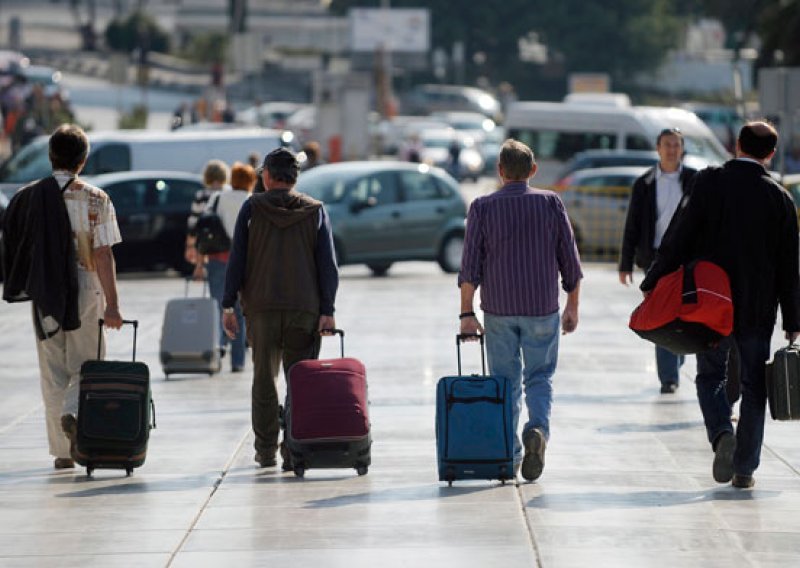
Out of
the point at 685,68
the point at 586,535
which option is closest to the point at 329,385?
the point at 586,535

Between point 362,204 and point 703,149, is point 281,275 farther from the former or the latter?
point 703,149

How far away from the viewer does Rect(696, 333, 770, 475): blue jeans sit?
9.98m

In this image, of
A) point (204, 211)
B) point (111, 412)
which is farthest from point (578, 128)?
point (111, 412)

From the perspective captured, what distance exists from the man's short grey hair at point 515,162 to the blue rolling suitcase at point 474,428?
2.66 feet

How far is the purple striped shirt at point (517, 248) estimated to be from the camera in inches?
406

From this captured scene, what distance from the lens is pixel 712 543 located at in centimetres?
874

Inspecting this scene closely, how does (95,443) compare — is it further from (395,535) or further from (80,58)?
(80,58)

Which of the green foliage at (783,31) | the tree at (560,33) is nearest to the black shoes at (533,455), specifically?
the green foliage at (783,31)

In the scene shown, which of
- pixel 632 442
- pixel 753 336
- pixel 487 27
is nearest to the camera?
pixel 753 336

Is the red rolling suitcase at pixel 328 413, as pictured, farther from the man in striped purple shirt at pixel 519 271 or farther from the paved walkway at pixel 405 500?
the man in striped purple shirt at pixel 519 271

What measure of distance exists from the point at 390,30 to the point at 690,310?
97.4 m

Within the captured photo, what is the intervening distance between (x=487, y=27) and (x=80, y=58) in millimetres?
20406

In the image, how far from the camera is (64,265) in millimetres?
10734

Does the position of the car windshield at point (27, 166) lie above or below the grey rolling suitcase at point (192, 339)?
below
